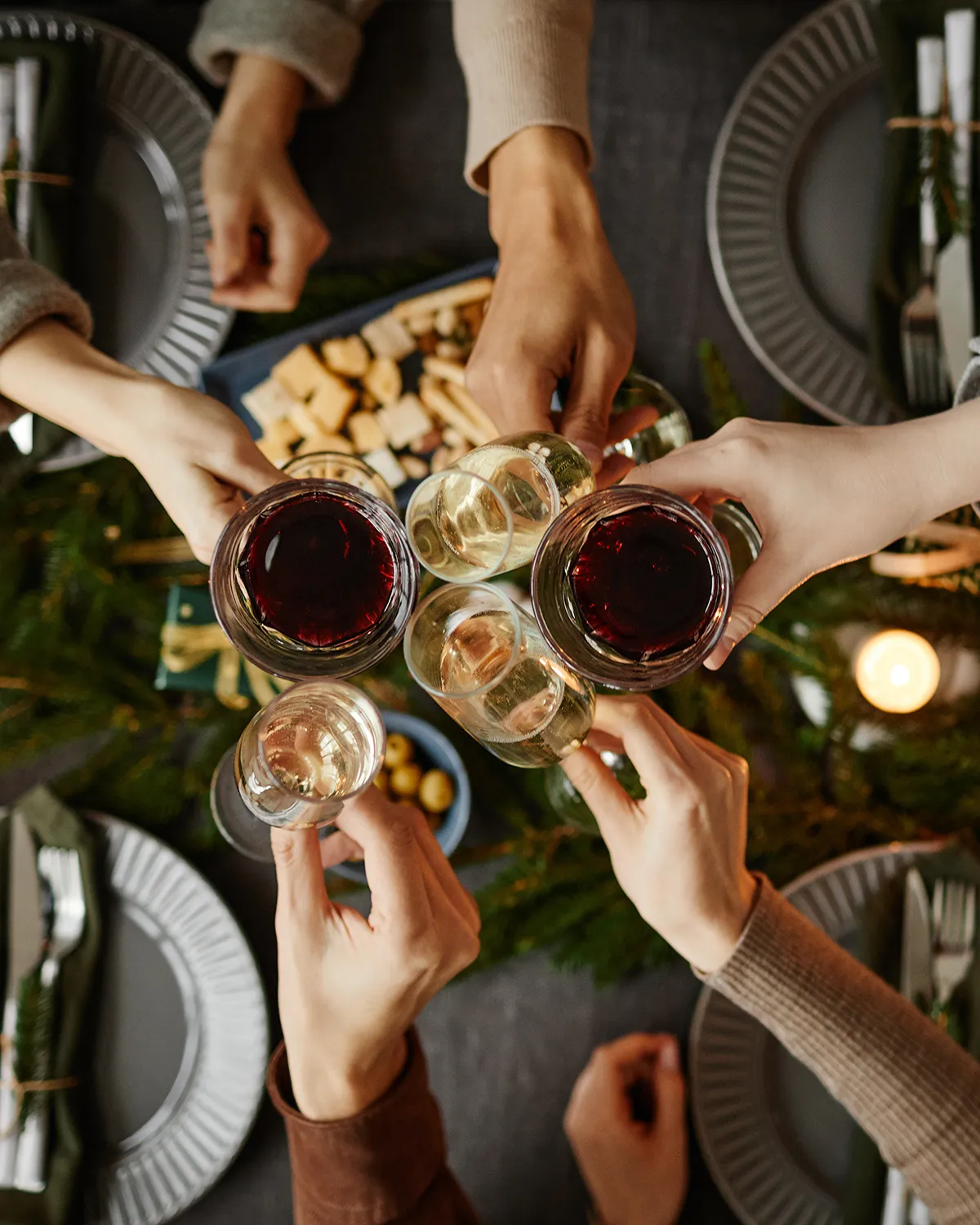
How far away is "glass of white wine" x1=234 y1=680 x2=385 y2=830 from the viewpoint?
771 mm

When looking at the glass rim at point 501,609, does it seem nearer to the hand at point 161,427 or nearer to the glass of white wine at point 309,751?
the glass of white wine at point 309,751

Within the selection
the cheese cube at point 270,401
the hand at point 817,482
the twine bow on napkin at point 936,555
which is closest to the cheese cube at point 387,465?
the cheese cube at point 270,401

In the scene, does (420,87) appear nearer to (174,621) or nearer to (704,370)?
(704,370)

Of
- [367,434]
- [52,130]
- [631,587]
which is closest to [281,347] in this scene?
[367,434]

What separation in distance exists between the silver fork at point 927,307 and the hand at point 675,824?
492 millimetres

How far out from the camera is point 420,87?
119cm

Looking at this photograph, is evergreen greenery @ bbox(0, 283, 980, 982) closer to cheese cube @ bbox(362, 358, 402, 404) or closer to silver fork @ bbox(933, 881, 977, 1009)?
A: silver fork @ bbox(933, 881, 977, 1009)

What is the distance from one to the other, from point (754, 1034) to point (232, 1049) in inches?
23.6

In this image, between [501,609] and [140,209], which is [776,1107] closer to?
[501,609]

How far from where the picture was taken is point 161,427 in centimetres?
78

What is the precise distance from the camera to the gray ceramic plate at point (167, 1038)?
109 centimetres

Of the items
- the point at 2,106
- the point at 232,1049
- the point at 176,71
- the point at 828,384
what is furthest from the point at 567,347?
the point at 232,1049

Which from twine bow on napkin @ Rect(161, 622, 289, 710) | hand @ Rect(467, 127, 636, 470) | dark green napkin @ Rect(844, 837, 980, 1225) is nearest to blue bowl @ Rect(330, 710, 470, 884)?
twine bow on napkin @ Rect(161, 622, 289, 710)

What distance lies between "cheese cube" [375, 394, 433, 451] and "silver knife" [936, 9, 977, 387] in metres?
0.58
